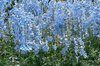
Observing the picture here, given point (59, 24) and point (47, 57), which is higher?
point (59, 24)

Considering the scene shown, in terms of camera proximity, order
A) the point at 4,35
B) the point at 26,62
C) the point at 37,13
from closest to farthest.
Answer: the point at 26,62
the point at 4,35
the point at 37,13

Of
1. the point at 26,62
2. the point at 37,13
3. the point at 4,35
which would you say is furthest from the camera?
the point at 37,13

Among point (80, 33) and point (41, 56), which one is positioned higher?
point (80, 33)

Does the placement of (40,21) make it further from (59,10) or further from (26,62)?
(26,62)

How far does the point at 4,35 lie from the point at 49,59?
1050mm

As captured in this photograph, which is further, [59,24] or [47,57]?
[59,24]

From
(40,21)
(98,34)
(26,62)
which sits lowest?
(26,62)

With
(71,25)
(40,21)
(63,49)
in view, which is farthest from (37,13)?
(63,49)

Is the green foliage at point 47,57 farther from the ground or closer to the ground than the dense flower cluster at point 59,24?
closer to the ground

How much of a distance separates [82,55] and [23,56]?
114 centimetres

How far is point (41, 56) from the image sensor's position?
14.3 ft

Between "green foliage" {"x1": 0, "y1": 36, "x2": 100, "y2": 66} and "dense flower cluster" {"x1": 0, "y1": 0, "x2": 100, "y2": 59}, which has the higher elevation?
"dense flower cluster" {"x1": 0, "y1": 0, "x2": 100, "y2": 59}

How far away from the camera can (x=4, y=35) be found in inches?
178

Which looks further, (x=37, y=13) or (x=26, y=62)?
(x=37, y=13)
